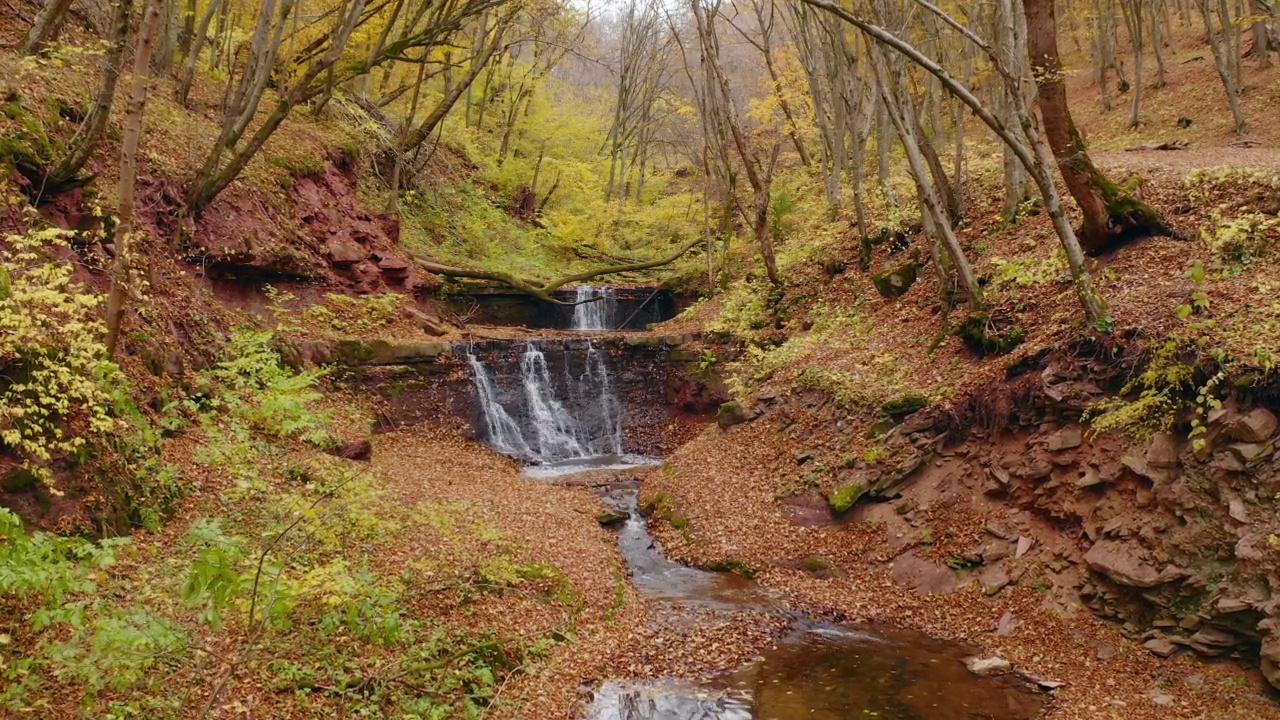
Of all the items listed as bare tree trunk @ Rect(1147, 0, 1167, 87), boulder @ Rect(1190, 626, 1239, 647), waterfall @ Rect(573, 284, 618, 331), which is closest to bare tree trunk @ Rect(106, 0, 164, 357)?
boulder @ Rect(1190, 626, 1239, 647)

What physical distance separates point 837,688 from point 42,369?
7.72 metres

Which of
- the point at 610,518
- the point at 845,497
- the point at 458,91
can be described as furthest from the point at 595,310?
the point at 845,497

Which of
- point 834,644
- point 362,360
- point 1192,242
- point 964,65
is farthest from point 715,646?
point 964,65

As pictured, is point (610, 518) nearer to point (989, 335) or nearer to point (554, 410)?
point (554, 410)

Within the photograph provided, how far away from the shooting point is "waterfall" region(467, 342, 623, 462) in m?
15.9

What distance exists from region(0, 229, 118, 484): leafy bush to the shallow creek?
514 cm

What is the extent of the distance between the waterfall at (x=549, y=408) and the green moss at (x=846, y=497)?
7184mm

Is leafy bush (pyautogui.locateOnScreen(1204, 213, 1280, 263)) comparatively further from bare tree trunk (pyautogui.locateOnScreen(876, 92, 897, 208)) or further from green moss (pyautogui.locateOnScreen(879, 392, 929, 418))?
bare tree trunk (pyautogui.locateOnScreen(876, 92, 897, 208))

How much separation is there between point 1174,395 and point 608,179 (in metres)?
25.0

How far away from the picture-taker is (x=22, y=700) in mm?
4055

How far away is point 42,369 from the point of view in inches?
244

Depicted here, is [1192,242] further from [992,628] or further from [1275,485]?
[992,628]

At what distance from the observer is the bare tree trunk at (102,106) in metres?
7.63

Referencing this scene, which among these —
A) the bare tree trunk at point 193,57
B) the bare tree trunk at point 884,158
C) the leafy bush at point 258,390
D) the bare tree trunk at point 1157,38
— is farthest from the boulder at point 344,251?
the bare tree trunk at point 1157,38
